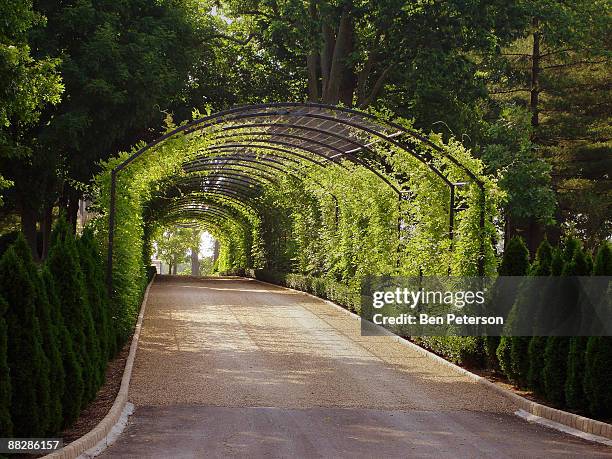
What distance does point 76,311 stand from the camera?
9.09 meters

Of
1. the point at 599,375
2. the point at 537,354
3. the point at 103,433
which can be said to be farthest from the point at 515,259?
the point at 103,433

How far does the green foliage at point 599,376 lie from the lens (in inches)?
353

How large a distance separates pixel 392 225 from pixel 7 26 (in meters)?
8.84

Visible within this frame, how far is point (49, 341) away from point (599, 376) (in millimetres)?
5437

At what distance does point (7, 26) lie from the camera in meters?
14.1

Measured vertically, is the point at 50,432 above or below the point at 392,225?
below

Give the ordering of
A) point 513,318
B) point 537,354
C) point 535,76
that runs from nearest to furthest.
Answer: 1. point 537,354
2. point 513,318
3. point 535,76

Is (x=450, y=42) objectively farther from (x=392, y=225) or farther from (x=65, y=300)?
(x=65, y=300)

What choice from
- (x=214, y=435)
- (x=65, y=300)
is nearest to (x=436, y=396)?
(x=214, y=435)

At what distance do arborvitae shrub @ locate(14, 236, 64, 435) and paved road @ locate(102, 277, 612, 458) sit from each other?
23.4 inches

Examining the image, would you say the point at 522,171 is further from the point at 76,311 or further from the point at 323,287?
the point at 76,311

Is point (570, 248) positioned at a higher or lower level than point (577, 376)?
higher

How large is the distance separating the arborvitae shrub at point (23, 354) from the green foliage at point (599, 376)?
539cm

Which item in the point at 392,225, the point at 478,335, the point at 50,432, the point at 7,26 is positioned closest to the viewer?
the point at 50,432
